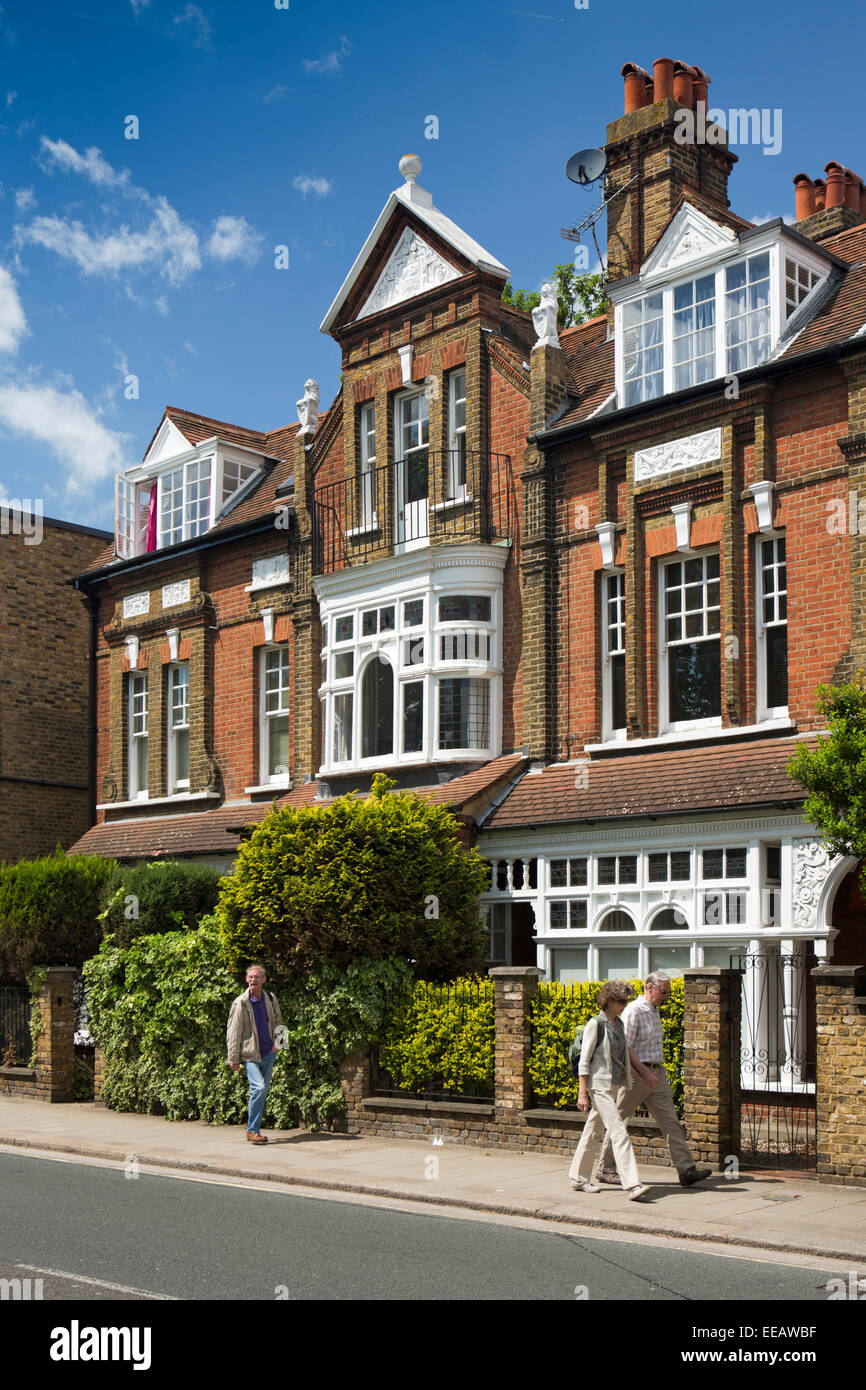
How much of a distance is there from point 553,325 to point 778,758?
7422 mm

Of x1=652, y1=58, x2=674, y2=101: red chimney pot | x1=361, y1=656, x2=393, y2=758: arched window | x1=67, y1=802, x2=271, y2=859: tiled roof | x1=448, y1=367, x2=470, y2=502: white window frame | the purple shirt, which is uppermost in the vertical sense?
x1=652, y1=58, x2=674, y2=101: red chimney pot

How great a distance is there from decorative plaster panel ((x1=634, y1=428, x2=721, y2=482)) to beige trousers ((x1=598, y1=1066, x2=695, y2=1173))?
8.69 meters

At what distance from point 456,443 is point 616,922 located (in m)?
7.58

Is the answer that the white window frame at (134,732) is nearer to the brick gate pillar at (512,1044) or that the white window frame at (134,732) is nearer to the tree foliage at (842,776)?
the brick gate pillar at (512,1044)

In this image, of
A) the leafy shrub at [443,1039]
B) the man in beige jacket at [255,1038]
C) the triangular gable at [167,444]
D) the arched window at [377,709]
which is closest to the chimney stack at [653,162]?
the arched window at [377,709]

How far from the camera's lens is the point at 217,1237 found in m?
9.71

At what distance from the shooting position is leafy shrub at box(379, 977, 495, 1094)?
14742 mm

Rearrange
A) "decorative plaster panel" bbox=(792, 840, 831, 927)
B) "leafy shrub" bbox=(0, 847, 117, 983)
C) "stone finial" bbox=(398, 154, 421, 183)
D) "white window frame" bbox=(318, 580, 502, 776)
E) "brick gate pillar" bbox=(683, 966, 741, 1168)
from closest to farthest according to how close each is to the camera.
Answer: "brick gate pillar" bbox=(683, 966, 741, 1168) < "decorative plaster panel" bbox=(792, 840, 831, 927) < "leafy shrub" bbox=(0, 847, 117, 983) < "white window frame" bbox=(318, 580, 502, 776) < "stone finial" bbox=(398, 154, 421, 183)

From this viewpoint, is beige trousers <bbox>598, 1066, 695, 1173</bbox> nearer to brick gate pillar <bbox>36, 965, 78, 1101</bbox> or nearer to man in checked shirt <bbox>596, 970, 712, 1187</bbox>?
man in checked shirt <bbox>596, 970, 712, 1187</bbox>

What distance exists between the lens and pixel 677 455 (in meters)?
18.4

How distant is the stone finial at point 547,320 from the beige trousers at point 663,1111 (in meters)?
11.6

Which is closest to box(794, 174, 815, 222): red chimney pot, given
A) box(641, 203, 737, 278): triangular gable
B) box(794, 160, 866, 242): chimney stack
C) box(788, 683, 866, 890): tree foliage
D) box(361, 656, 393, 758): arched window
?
box(794, 160, 866, 242): chimney stack

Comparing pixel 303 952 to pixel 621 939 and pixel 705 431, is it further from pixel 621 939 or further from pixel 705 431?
pixel 705 431

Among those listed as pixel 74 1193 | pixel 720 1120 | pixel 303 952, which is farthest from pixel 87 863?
pixel 720 1120
